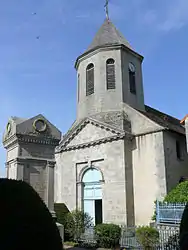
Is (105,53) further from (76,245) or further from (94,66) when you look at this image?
(76,245)

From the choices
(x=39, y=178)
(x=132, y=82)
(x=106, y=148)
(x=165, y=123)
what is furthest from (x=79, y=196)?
(x=132, y=82)

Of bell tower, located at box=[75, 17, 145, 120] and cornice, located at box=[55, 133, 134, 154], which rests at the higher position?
bell tower, located at box=[75, 17, 145, 120]

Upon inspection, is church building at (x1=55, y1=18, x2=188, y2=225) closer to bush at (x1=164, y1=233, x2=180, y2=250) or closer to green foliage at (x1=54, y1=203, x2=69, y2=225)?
green foliage at (x1=54, y1=203, x2=69, y2=225)

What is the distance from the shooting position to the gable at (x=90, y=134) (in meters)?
20.5

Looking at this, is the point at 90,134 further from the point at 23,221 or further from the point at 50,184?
the point at 23,221

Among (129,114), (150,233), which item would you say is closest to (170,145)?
(129,114)

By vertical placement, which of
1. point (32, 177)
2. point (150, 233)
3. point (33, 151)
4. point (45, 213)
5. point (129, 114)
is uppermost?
point (129, 114)

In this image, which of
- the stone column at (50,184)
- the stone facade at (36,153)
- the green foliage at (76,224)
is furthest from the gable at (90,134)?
the stone column at (50,184)

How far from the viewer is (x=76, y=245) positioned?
1664 centimetres

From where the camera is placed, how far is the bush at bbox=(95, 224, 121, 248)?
15.5 metres

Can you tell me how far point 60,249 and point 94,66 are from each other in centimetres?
1949

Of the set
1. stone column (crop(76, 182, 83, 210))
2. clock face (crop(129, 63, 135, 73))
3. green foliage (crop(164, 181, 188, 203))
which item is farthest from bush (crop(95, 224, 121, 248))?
clock face (crop(129, 63, 135, 73))

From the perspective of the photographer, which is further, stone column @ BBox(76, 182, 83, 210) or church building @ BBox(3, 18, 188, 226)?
stone column @ BBox(76, 182, 83, 210)

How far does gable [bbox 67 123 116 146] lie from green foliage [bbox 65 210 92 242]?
535 cm
